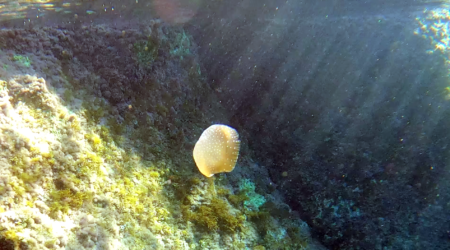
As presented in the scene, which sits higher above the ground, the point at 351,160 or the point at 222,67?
the point at 222,67

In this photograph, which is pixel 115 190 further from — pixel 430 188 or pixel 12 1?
pixel 430 188

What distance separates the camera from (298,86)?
4.34m

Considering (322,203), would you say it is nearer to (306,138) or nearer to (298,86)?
(306,138)

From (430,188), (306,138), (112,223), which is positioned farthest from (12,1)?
(430,188)

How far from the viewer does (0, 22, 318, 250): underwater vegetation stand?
6.33 feet

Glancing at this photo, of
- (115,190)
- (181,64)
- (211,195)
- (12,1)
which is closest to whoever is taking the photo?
(115,190)

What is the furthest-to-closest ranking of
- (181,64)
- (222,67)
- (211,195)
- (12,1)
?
(222,67) < (181,64) < (211,195) < (12,1)

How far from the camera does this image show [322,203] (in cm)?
427

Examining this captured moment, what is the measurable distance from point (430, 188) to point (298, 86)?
2.55m

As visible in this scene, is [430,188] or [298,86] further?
[298,86]

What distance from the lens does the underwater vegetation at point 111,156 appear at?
→ 1.93m

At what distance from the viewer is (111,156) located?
101 inches

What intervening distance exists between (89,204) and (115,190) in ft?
0.89

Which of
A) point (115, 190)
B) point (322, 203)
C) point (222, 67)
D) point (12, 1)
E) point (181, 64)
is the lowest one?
point (115, 190)
